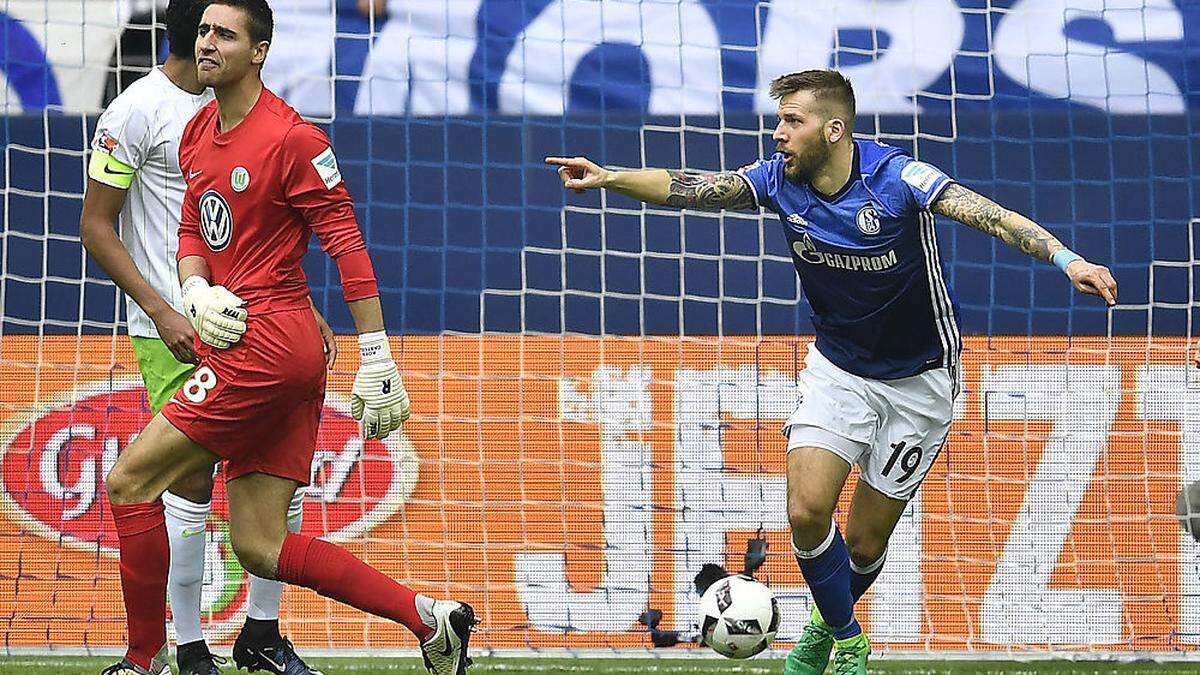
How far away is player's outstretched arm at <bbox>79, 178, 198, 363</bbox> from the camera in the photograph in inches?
198

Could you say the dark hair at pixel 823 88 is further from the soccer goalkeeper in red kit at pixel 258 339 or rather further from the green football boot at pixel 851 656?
the green football boot at pixel 851 656

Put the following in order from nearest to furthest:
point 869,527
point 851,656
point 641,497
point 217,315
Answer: point 217,315 → point 851,656 → point 869,527 → point 641,497

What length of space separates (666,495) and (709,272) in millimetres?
1320

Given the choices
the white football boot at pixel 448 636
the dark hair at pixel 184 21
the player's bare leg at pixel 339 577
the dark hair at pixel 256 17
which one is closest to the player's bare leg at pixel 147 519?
the player's bare leg at pixel 339 577

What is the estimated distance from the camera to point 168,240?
5387 mm

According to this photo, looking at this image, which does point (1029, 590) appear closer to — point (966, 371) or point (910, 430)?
point (966, 371)

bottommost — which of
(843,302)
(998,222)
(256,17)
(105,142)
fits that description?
(843,302)

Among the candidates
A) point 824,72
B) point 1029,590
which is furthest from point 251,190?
point 1029,590

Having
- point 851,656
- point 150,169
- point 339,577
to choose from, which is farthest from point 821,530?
point 150,169

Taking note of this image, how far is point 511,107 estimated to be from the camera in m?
7.74

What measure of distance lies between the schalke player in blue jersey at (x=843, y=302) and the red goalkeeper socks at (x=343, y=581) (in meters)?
1.24

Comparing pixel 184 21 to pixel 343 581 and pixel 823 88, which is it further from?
pixel 823 88

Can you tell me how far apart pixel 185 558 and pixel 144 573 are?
1.63 ft

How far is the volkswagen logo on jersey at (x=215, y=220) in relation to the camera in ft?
15.4
